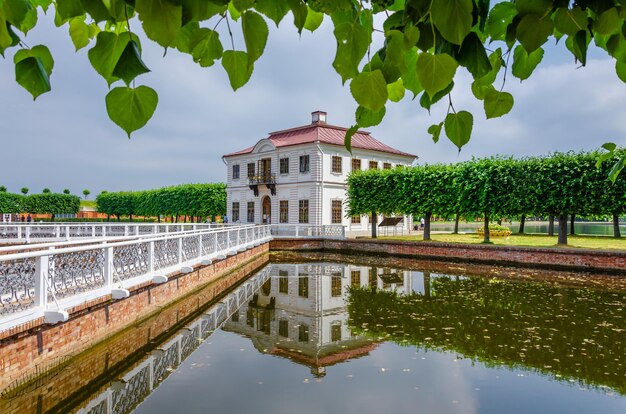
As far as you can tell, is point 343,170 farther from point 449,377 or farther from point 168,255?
point 449,377

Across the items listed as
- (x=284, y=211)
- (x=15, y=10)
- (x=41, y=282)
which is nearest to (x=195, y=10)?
(x=15, y=10)

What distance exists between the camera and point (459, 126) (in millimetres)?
917

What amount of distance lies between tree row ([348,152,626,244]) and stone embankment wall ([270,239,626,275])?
3.41m

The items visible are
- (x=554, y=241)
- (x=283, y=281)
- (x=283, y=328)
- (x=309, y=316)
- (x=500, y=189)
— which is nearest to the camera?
(x=283, y=328)

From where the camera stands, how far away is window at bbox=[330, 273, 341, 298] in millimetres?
12908

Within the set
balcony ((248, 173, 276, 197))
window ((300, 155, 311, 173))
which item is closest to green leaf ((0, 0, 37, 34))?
window ((300, 155, 311, 173))

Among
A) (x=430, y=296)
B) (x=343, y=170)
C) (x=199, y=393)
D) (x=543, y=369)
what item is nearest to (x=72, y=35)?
(x=199, y=393)

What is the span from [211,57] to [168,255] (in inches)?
426

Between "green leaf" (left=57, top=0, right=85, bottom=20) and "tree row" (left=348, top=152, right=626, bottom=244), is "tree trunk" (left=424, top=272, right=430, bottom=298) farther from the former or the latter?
"green leaf" (left=57, top=0, right=85, bottom=20)

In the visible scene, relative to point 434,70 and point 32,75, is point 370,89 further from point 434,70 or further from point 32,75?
point 32,75

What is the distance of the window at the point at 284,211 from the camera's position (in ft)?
113

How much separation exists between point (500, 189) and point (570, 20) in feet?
80.7

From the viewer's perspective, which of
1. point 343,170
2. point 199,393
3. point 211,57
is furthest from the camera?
point 343,170

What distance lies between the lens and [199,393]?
18.9ft
